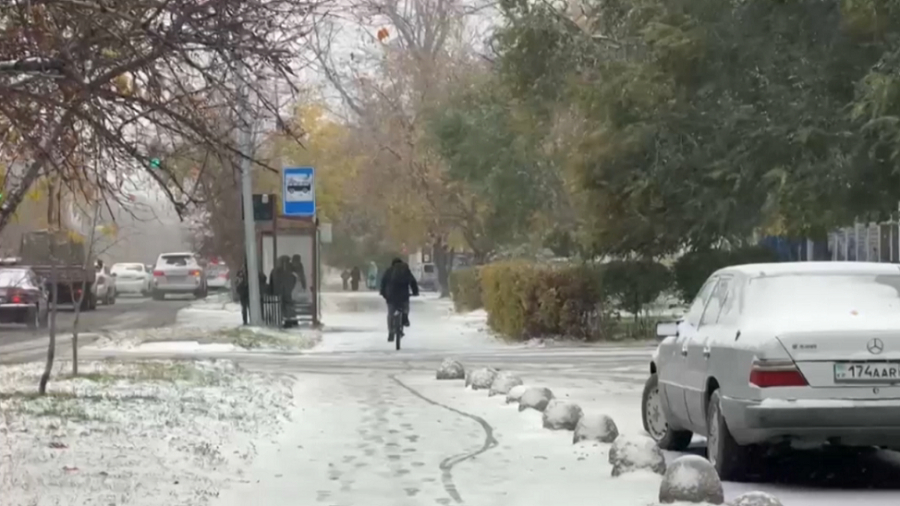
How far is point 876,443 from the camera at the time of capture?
10.8 meters

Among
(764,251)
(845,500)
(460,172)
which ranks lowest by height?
(845,500)

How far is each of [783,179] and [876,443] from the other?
14.1 metres

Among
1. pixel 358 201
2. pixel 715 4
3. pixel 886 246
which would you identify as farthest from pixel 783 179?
pixel 358 201

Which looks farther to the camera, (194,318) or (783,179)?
(194,318)

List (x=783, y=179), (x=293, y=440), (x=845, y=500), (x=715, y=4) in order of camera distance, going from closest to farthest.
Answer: (x=845, y=500), (x=293, y=440), (x=783, y=179), (x=715, y=4)

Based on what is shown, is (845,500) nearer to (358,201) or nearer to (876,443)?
(876,443)

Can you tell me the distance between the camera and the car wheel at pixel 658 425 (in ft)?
44.2

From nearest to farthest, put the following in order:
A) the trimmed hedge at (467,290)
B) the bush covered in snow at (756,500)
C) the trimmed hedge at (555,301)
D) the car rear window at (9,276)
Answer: the bush covered in snow at (756,500) → the trimmed hedge at (555,301) → the car rear window at (9,276) → the trimmed hedge at (467,290)

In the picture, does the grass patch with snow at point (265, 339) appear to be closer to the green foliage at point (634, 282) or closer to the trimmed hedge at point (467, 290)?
the green foliage at point (634, 282)

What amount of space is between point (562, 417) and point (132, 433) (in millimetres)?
3842

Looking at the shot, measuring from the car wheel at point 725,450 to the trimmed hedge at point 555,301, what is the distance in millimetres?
18589

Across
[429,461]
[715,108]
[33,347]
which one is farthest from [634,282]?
[429,461]

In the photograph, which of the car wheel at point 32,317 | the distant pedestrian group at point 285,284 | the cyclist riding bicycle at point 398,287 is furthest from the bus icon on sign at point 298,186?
the car wheel at point 32,317

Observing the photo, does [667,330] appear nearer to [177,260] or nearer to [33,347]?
[33,347]
